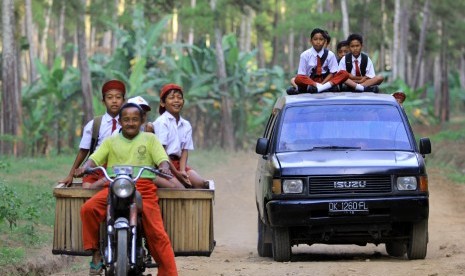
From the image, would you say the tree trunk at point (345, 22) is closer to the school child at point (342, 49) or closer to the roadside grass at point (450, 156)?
the roadside grass at point (450, 156)

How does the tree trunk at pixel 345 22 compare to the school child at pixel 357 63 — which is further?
the tree trunk at pixel 345 22

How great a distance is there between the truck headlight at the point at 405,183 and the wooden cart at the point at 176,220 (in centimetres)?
276

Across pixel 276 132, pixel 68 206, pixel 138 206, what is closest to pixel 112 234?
pixel 138 206

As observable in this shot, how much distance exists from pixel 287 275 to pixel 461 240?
462 cm

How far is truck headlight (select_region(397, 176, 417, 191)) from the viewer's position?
11.3 m

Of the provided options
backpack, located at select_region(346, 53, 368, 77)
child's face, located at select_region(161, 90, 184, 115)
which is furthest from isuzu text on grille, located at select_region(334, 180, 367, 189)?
backpack, located at select_region(346, 53, 368, 77)

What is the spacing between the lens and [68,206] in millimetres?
9211

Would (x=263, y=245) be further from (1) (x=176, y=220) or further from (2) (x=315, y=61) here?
(1) (x=176, y=220)

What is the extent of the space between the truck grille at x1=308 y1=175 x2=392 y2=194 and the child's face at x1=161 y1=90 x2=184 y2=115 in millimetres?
1725

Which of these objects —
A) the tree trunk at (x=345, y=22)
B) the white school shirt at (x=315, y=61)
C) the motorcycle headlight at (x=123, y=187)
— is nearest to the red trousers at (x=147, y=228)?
the motorcycle headlight at (x=123, y=187)

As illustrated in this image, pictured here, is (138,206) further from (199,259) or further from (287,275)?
(199,259)

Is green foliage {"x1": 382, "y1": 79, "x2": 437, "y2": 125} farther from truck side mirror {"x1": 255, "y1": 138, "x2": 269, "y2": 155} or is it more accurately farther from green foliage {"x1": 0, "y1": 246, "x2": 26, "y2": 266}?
green foliage {"x1": 0, "y1": 246, "x2": 26, "y2": 266}

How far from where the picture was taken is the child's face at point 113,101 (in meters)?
9.94

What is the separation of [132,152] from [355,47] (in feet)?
18.9
